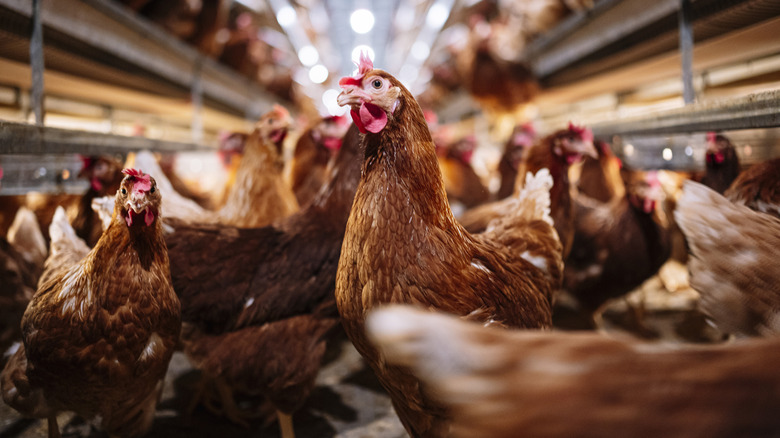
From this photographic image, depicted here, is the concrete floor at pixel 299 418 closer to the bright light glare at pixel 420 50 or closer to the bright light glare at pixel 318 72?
the bright light glare at pixel 420 50

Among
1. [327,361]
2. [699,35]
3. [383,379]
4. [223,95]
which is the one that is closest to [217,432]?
[327,361]

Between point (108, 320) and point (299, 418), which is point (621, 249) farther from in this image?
point (108, 320)

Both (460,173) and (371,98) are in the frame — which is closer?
(371,98)

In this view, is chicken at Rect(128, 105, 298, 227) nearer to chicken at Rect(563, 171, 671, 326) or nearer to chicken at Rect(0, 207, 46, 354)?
chicken at Rect(0, 207, 46, 354)

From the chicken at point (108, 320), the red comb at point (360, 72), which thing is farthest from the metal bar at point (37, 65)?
the red comb at point (360, 72)

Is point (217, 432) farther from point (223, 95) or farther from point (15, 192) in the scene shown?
point (223, 95)

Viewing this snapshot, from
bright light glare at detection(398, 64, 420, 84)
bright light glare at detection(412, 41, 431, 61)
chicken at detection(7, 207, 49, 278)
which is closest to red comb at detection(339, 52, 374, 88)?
chicken at detection(7, 207, 49, 278)

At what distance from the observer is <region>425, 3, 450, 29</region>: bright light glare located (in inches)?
194

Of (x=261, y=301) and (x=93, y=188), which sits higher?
(x=93, y=188)

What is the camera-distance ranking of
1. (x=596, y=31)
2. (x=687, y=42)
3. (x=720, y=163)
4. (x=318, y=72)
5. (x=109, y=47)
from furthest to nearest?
(x=318, y=72) → (x=596, y=31) → (x=109, y=47) → (x=687, y=42) → (x=720, y=163)

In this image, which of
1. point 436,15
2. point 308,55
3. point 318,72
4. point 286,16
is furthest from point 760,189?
point 318,72

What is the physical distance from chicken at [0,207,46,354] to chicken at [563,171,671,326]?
285 cm

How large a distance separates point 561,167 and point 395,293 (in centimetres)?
157

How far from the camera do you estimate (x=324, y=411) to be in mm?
2131
